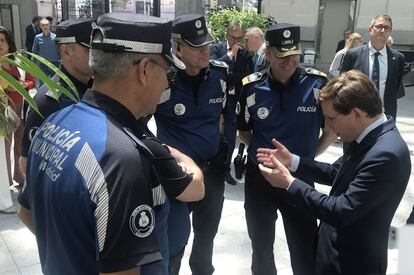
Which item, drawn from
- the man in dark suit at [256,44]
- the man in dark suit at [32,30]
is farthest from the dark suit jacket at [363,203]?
the man in dark suit at [32,30]

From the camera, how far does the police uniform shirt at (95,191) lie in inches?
40.4

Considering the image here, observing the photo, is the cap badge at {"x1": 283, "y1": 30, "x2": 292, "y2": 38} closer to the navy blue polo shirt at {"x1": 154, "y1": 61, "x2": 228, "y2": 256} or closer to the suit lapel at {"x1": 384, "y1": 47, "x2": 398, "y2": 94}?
the navy blue polo shirt at {"x1": 154, "y1": 61, "x2": 228, "y2": 256}

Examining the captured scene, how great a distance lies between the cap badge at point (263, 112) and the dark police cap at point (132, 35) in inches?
55.2

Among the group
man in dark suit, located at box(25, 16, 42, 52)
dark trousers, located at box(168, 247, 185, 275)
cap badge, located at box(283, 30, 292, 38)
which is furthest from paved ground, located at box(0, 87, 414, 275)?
man in dark suit, located at box(25, 16, 42, 52)

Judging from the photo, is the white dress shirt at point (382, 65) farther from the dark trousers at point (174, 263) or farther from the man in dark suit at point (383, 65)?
the dark trousers at point (174, 263)

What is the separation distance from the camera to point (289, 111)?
2537 mm

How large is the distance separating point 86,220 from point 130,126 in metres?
0.28

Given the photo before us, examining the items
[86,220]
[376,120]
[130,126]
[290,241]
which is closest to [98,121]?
[130,126]

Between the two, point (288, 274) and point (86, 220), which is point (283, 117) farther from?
point (86, 220)

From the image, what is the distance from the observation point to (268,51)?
262 centimetres

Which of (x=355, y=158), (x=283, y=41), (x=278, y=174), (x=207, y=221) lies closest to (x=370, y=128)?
(x=355, y=158)

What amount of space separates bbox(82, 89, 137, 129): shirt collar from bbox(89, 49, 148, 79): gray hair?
0.18 feet

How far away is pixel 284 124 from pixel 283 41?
491 mm

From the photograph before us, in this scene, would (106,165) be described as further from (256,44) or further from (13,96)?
(256,44)
